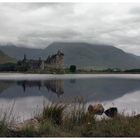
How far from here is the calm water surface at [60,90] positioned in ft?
15.7

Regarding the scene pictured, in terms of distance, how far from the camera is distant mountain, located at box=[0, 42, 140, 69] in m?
4.75

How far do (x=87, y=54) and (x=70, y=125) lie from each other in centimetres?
95

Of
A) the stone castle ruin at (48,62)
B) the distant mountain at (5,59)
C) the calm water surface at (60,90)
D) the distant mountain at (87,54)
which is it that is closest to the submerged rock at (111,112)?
the calm water surface at (60,90)

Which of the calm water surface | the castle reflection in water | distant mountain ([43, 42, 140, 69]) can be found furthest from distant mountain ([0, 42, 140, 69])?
the castle reflection in water

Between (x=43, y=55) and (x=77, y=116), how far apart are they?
92cm

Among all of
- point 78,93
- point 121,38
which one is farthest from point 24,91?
point 121,38

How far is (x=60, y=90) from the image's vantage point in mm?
4953

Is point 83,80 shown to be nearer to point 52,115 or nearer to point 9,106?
point 52,115

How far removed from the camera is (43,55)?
15.8ft

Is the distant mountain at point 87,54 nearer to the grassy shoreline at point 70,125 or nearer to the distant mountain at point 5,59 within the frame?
the distant mountain at point 5,59

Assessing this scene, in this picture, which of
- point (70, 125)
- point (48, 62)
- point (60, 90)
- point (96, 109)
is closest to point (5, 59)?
point (48, 62)

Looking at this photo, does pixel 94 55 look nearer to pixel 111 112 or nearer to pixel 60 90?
pixel 60 90

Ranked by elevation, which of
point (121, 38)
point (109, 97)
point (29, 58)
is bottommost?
point (109, 97)

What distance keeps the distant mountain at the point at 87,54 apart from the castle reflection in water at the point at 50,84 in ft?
0.95
